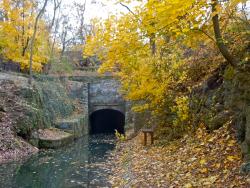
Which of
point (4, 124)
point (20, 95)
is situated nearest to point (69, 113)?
point (20, 95)

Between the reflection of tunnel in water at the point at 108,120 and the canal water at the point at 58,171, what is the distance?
15.7 metres

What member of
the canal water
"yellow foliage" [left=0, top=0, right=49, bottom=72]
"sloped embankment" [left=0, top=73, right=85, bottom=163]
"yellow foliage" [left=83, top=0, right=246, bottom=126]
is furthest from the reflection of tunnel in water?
"yellow foliage" [left=83, top=0, right=246, bottom=126]

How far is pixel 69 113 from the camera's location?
2438 centimetres

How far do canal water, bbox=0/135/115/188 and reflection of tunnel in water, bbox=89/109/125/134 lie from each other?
51.5 ft

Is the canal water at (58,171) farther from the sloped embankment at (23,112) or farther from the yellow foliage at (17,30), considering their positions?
the yellow foliage at (17,30)

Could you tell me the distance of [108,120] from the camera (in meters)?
33.2

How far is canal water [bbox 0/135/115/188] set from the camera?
10033 millimetres

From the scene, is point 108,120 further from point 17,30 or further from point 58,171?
point 58,171

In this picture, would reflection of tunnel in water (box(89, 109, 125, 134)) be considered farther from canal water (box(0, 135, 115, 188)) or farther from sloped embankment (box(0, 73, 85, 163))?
canal water (box(0, 135, 115, 188))

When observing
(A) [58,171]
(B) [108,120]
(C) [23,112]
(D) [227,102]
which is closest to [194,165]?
(D) [227,102]

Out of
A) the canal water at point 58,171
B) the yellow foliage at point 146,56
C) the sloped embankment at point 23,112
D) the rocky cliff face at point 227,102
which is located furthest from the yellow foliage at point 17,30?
the rocky cliff face at point 227,102

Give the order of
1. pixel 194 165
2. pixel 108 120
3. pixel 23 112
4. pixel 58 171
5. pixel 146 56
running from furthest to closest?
pixel 108 120
pixel 23 112
pixel 58 171
pixel 146 56
pixel 194 165

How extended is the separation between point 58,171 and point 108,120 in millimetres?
21256

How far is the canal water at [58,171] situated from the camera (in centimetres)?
1003
